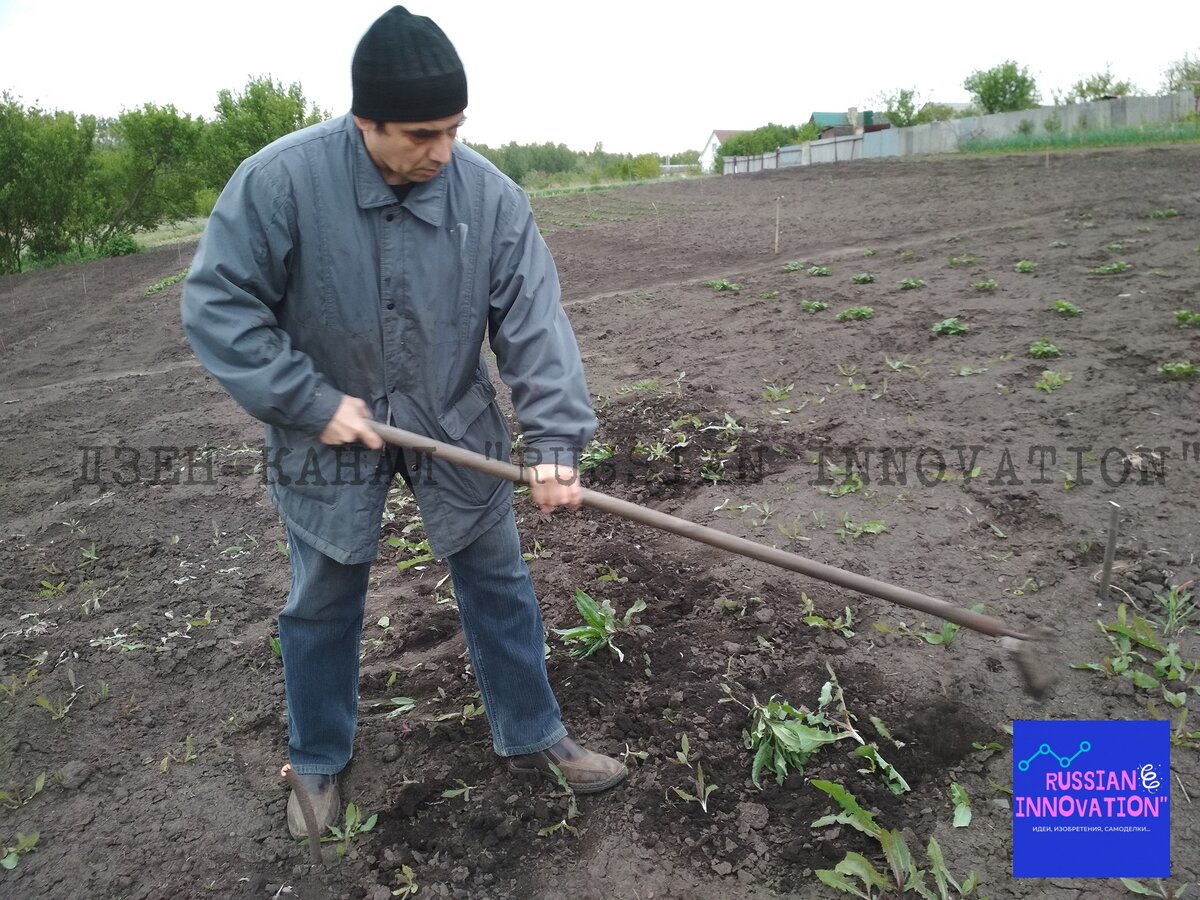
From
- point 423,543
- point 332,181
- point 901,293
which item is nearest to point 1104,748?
point 332,181

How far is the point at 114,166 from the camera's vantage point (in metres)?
22.9

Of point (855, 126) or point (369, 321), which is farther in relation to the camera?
point (855, 126)

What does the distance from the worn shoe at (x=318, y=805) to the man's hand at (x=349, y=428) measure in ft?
3.28

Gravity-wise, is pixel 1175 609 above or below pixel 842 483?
below

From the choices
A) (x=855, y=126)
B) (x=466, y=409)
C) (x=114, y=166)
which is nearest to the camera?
(x=466, y=409)

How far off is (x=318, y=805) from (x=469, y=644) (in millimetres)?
604

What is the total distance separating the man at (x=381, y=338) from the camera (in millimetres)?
1800

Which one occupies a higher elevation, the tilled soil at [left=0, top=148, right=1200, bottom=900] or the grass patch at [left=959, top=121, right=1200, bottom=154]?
the grass patch at [left=959, top=121, right=1200, bottom=154]

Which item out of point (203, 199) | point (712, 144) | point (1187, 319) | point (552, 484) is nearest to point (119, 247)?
point (203, 199)

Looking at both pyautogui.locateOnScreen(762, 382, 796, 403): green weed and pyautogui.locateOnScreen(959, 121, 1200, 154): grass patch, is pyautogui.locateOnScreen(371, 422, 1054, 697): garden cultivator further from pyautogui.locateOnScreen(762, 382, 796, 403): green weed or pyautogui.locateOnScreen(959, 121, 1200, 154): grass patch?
pyautogui.locateOnScreen(959, 121, 1200, 154): grass patch

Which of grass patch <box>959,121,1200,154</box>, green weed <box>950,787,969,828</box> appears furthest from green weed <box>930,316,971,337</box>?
grass patch <box>959,121,1200,154</box>

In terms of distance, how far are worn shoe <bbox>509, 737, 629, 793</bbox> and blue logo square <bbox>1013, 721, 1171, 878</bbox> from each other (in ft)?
3.37

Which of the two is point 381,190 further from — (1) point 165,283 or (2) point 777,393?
(1) point 165,283

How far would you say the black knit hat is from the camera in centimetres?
173
